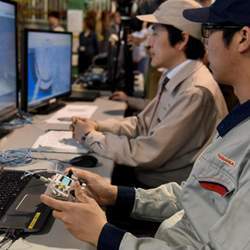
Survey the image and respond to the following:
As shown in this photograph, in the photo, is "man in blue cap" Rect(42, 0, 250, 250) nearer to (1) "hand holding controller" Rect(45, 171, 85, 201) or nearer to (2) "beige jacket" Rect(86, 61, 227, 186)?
(1) "hand holding controller" Rect(45, 171, 85, 201)

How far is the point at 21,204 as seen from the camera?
107 centimetres

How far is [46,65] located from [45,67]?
0.05 feet

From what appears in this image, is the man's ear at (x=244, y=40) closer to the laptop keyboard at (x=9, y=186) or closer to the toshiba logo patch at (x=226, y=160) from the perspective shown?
the toshiba logo patch at (x=226, y=160)

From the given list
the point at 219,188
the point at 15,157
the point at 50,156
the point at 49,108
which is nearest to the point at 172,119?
the point at 50,156

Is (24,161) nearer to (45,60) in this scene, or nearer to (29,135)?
(29,135)

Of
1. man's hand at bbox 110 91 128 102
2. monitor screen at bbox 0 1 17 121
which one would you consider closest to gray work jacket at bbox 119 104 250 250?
monitor screen at bbox 0 1 17 121

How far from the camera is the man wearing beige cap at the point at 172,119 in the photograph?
1600 mm

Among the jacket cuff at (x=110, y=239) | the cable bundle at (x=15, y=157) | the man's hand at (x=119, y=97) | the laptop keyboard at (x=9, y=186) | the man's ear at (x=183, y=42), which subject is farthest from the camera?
the man's hand at (x=119, y=97)

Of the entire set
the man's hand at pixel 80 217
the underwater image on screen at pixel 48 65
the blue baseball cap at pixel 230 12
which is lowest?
the man's hand at pixel 80 217

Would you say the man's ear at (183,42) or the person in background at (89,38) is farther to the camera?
the person in background at (89,38)

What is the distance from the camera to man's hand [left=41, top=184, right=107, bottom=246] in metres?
0.95

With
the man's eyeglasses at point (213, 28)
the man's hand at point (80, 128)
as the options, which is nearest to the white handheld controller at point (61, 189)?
the man's eyeglasses at point (213, 28)

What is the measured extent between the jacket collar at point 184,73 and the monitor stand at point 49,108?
2.89 feet

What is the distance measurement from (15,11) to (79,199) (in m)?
1.10
